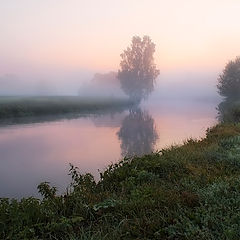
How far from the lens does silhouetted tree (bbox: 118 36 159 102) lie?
256ft

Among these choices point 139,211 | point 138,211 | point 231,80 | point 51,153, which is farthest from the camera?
point 231,80

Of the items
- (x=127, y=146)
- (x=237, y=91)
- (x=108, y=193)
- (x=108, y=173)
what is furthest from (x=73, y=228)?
(x=237, y=91)

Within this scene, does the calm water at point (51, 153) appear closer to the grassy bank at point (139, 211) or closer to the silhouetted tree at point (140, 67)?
the grassy bank at point (139, 211)

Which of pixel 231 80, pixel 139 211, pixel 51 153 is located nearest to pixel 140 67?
pixel 231 80

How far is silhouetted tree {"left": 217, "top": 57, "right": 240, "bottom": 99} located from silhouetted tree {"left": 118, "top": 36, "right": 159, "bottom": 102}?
14.4m

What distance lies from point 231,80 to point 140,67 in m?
19.5

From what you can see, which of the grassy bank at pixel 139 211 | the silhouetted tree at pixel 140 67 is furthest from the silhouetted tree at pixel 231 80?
the grassy bank at pixel 139 211

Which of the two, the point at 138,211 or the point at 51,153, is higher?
the point at 138,211

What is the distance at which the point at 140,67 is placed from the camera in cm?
7825

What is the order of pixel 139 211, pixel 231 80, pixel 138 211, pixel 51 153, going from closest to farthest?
pixel 138 211 < pixel 139 211 < pixel 51 153 < pixel 231 80

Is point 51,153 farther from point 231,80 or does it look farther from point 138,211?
point 231,80

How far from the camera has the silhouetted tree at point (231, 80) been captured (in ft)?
237

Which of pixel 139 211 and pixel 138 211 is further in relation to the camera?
pixel 139 211

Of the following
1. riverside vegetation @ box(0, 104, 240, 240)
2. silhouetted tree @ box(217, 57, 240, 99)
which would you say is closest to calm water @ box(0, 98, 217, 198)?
riverside vegetation @ box(0, 104, 240, 240)
